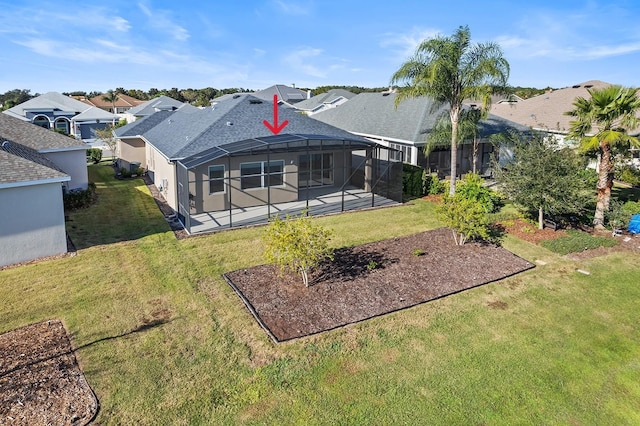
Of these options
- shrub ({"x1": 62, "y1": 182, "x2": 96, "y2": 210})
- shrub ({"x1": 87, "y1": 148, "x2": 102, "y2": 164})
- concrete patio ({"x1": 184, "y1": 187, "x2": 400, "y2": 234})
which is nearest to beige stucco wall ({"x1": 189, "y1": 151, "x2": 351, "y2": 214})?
concrete patio ({"x1": 184, "y1": 187, "x2": 400, "y2": 234})

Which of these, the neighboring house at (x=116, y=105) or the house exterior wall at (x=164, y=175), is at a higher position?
the neighboring house at (x=116, y=105)

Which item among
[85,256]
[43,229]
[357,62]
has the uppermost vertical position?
[357,62]

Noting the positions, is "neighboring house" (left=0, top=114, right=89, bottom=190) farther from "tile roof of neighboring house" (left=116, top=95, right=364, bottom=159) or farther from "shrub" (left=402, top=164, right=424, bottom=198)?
"shrub" (left=402, top=164, right=424, bottom=198)

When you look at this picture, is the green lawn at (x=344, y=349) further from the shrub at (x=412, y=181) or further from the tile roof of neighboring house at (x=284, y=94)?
the tile roof of neighboring house at (x=284, y=94)

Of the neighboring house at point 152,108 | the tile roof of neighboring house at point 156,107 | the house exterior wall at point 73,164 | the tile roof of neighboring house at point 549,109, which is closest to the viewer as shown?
the house exterior wall at point 73,164

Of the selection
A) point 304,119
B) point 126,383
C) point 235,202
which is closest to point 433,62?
point 304,119

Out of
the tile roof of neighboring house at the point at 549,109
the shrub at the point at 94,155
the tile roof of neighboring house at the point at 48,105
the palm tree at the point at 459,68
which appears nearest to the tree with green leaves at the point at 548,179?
the palm tree at the point at 459,68

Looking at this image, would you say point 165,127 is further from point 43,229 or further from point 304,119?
point 43,229
